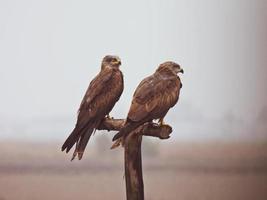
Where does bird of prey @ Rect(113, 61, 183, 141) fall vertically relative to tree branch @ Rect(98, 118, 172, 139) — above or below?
above

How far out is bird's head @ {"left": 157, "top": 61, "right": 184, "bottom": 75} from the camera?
2325 millimetres

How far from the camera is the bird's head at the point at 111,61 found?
2.36 m

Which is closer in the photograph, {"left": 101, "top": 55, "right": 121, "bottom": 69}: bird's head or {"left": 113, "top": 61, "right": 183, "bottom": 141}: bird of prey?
{"left": 113, "top": 61, "right": 183, "bottom": 141}: bird of prey

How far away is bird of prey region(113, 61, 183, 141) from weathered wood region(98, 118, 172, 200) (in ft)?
0.10

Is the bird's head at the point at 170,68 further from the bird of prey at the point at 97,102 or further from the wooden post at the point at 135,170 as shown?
the wooden post at the point at 135,170

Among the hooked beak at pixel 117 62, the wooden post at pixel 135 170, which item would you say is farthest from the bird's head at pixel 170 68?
the wooden post at pixel 135 170

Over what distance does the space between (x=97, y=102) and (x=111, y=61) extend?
0.60 feet

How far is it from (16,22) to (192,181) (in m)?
0.96

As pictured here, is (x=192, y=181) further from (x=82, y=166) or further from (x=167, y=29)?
(x=167, y=29)

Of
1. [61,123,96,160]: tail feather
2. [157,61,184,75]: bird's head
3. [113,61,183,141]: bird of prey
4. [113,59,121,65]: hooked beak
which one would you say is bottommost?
[61,123,96,160]: tail feather

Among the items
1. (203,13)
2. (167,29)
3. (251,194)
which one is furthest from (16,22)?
(251,194)

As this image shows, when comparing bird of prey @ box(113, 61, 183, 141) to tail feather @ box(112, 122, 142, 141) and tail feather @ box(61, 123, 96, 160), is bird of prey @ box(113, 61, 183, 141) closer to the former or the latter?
tail feather @ box(112, 122, 142, 141)

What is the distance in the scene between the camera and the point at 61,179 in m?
2.39

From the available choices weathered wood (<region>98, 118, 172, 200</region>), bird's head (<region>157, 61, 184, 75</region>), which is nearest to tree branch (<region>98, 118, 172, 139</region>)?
weathered wood (<region>98, 118, 172, 200</region>)
